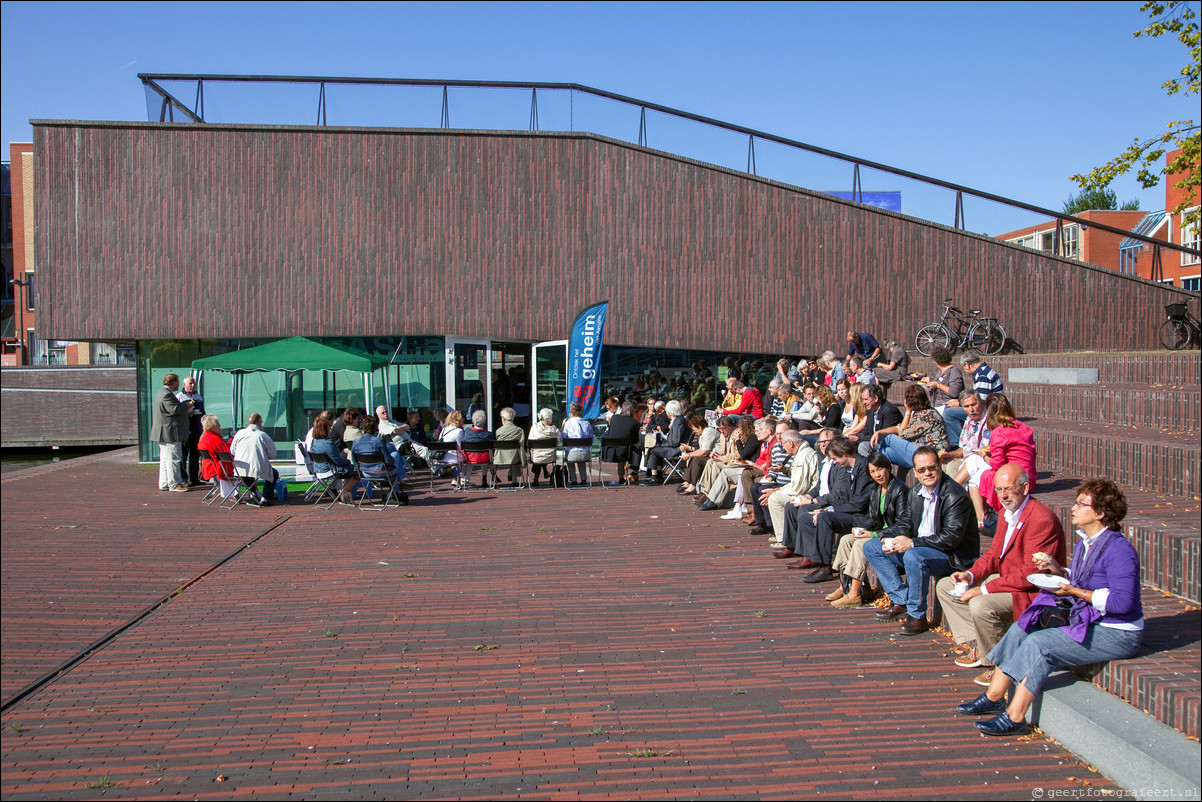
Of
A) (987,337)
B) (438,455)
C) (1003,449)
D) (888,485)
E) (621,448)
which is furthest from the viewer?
(987,337)

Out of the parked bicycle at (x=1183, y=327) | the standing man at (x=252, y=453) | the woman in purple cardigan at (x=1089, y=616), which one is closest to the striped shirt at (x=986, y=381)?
the woman in purple cardigan at (x=1089, y=616)

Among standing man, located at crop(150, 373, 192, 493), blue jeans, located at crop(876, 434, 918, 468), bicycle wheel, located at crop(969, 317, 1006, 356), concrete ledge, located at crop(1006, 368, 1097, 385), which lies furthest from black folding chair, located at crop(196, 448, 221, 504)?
bicycle wheel, located at crop(969, 317, 1006, 356)

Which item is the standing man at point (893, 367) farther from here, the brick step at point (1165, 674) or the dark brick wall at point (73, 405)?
the dark brick wall at point (73, 405)

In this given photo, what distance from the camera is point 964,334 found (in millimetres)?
18500

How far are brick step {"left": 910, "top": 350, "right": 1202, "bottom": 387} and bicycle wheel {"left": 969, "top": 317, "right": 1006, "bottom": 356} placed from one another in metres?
2.30

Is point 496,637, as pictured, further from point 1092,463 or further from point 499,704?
point 1092,463

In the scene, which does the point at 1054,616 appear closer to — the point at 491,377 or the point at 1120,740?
the point at 1120,740

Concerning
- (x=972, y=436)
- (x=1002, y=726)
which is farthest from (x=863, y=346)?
(x=1002, y=726)

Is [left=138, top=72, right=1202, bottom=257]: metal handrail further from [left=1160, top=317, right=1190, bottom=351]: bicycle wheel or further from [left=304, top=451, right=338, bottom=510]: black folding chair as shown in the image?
[left=304, top=451, right=338, bottom=510]: black folding chair

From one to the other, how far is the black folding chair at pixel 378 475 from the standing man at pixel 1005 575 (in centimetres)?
830

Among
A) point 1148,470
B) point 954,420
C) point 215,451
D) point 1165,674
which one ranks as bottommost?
point 1165,674

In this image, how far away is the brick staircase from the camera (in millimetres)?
4629

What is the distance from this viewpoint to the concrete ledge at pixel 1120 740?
152 inches

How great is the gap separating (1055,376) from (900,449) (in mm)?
4745
